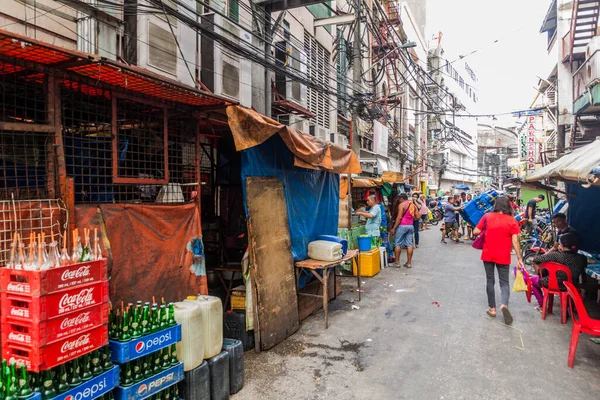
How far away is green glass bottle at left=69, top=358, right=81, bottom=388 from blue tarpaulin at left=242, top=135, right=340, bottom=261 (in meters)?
2.96

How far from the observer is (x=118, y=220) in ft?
12.7

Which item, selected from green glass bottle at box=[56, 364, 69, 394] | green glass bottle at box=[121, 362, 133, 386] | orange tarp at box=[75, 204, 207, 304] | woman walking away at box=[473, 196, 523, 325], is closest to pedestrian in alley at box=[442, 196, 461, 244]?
woman walking away at box=[473, 196, 523, 325]

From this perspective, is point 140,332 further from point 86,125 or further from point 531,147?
point 531,147

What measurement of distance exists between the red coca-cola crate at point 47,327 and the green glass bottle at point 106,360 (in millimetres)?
284

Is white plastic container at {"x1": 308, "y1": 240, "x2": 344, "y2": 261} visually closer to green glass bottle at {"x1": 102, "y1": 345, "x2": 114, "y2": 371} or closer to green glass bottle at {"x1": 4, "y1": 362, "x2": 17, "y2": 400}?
green glass bottle at {"x1": 102, "y1": 345, "x2": 114, "y2": 371}

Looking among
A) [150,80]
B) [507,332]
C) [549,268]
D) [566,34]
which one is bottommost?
[507,332]

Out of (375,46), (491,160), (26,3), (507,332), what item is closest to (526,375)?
(507,332)

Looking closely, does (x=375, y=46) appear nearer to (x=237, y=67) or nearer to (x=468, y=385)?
(x=237, y=67)

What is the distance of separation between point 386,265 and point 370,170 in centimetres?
1142

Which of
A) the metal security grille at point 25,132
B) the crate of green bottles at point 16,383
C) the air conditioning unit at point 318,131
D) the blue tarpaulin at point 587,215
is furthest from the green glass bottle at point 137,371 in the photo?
the air conditioning unit at point 318,131

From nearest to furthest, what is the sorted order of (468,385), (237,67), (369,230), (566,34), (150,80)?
1. (150,80)
2. (468,385)
3. (237,67)
4. (369,230)
5. (566,34)

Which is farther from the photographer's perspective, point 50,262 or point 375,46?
point 375,46

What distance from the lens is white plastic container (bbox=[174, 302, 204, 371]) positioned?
3686 mm

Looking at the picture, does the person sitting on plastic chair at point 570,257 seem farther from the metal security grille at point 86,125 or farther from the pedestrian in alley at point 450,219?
the pedestrian in alley at point 450,219
